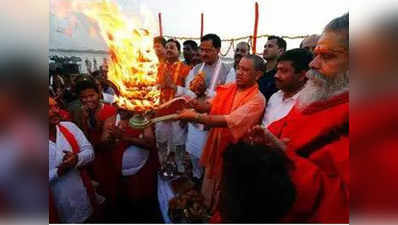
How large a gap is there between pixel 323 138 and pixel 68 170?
1.81 m

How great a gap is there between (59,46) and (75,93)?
0.35 m

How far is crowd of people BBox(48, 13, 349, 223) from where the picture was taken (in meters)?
3.69

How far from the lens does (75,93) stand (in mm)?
3848

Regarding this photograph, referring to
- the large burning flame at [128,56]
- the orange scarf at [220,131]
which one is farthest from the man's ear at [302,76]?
the large burning flame at [128,56]

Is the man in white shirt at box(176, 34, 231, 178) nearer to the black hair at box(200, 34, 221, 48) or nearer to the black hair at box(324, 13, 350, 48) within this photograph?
the black hair at box(200, 34, 221, 48)

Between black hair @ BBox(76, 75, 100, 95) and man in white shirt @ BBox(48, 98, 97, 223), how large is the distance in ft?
0.66

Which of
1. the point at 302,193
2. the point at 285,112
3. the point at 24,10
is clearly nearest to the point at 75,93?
the point at 24,10

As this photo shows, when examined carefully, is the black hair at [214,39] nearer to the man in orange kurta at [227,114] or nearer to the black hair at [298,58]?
the man in orange kurta at [227,114]

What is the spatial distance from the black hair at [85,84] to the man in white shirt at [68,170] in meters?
0.20

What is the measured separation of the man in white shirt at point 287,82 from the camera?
377 centimetres

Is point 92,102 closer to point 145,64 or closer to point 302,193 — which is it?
point 145,64

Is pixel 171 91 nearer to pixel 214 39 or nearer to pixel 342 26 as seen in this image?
pixel 214 39

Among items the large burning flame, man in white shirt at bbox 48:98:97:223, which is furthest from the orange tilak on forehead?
man in white shirt at bbox 48:98:97:223

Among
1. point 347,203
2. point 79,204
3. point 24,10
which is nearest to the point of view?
point 24,10
